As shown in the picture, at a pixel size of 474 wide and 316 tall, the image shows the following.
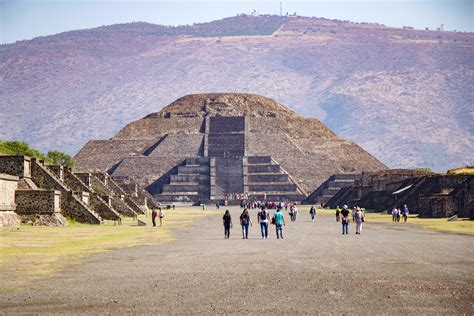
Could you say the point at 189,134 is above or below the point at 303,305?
above

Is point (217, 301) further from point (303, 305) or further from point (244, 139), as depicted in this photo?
point (244, 139)

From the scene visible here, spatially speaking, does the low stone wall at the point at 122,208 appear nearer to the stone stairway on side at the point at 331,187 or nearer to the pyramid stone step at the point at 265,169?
the stone stairway on side at the point at 331,187

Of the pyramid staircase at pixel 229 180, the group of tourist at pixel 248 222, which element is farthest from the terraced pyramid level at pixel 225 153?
the group of tourist at pixel 248 222

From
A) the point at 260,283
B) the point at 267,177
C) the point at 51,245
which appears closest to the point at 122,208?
the point at 51,245

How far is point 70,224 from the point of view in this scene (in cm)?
5369

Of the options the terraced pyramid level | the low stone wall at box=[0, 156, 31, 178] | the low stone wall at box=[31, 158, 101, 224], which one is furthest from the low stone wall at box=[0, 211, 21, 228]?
the terraced pyramid level

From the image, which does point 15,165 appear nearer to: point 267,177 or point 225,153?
point 267,177

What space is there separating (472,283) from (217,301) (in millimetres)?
6472

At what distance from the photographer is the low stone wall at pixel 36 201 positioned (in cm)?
5056

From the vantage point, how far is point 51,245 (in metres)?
36.4

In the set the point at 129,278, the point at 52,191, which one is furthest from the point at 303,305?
the point at 52,191

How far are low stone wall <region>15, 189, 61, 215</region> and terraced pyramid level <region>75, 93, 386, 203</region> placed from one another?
7843 centimetres

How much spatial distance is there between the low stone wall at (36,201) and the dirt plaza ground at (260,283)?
17.2 meters

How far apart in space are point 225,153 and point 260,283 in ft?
418
